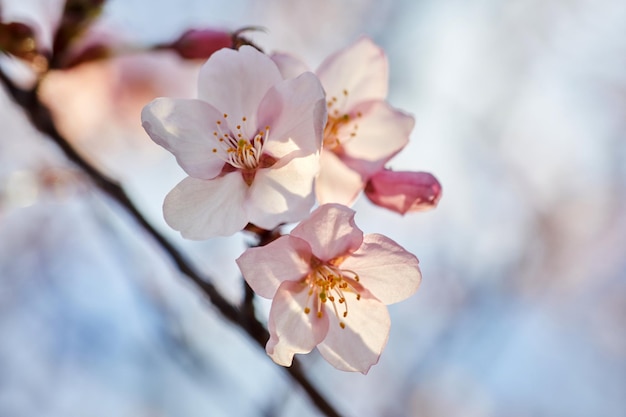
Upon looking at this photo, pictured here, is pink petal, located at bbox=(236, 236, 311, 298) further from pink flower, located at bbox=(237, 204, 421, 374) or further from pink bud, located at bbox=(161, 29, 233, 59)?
pink bud, located at bbox=(161, 29, 233, 59)

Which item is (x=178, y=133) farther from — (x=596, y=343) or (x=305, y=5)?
(x=596, y=343)

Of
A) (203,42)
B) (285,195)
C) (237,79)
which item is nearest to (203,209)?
(285,195)

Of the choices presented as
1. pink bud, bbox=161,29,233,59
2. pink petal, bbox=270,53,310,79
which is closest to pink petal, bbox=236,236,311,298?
pink petal, bbox=270,53,310,79

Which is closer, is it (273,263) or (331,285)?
(273,263)

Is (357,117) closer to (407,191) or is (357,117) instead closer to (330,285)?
(407,191)

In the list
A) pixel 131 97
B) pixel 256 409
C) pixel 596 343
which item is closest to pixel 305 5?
pixel 131 97
